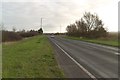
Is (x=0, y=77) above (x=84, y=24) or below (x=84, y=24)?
below

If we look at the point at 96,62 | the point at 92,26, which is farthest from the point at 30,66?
the point at 92,26

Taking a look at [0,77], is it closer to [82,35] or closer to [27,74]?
[27,74]

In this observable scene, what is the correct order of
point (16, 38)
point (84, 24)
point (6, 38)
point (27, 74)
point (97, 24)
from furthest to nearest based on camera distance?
point (84, 24) → point (97, 24) → point (16, 38) → point (6, 38) → point (27, 74)

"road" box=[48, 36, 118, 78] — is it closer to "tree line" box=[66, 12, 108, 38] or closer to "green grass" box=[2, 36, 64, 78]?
"green grass" box=[2, 36, 64, 78]

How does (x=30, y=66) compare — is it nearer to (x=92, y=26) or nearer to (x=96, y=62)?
(x=96, y=62)

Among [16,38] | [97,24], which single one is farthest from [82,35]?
[16,38]

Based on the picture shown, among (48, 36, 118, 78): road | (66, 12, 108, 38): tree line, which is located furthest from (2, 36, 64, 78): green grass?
(66, 12, 108, 38): tree line

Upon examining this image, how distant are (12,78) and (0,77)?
535 mm

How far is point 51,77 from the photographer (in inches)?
373

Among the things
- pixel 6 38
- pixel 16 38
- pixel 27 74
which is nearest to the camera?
pixel 27 74

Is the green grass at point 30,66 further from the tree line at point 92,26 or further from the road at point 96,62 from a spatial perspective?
the tree line at point 92,26

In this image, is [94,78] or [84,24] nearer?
[94,78]

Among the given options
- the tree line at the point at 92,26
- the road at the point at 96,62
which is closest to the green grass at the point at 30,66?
the road at the point at 96,62

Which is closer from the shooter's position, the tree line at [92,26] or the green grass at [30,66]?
the green grass at [30,66]
